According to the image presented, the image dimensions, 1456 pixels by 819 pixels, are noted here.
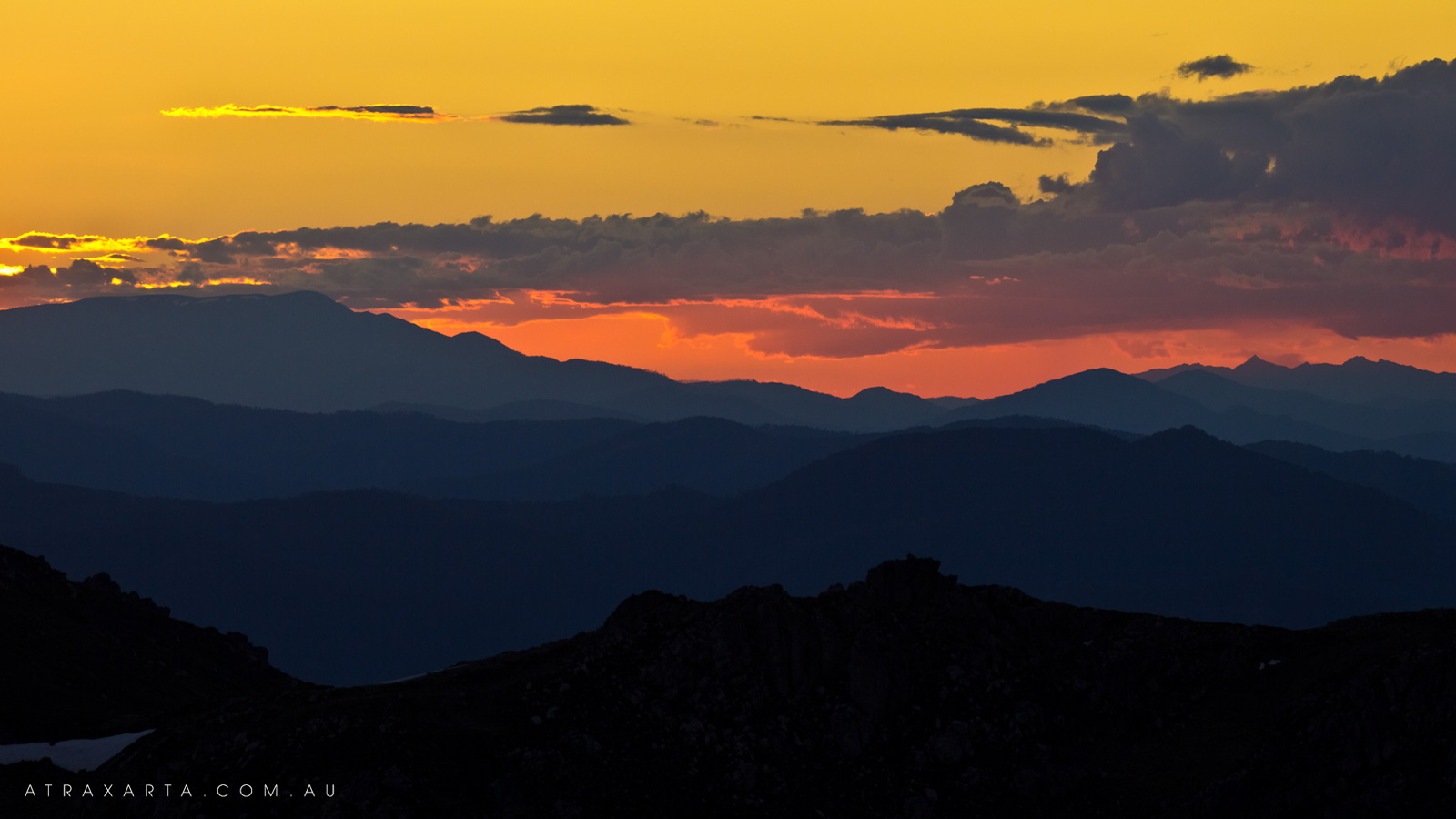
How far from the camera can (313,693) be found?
6244 cm

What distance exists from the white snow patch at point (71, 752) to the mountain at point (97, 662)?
2.30 m

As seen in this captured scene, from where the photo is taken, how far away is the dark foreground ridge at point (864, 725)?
183 ft

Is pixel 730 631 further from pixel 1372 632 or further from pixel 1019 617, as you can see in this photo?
pixel 1372 632

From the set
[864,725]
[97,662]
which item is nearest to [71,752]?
[97,662]

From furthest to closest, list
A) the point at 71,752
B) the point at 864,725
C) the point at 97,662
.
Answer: the point at 97,662
the point at 71,752
the point at 864,725

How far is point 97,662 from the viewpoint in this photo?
3883 inches

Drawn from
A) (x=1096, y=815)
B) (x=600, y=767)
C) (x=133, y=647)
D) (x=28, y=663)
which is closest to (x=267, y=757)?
(x=600, y=767)

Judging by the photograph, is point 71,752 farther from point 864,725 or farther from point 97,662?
point 864,725

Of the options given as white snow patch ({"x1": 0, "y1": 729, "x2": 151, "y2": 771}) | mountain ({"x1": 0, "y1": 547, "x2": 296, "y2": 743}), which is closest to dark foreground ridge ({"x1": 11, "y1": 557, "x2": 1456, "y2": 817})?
white snow patch ({"x1": 0, "y1": 729, "x2": 151, "y2": 771})

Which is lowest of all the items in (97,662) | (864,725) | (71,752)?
(97,662)

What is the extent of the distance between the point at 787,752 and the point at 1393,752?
983 inches

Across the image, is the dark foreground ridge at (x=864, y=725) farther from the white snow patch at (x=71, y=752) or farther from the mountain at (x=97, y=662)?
the mountain at (x=97, y=662)

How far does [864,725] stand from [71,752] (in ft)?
142

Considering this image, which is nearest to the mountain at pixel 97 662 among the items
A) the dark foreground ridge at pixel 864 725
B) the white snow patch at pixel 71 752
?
the white snow patch at pixel 71 752
